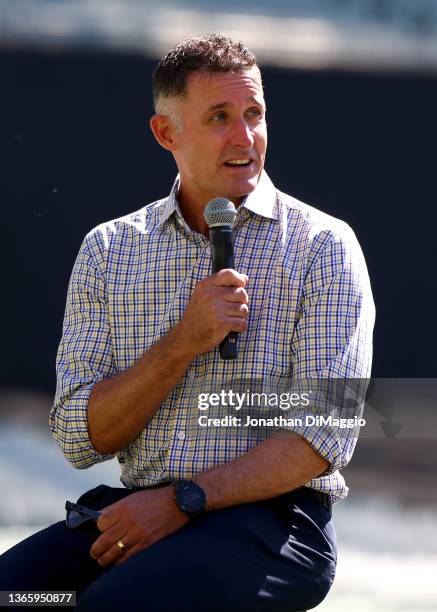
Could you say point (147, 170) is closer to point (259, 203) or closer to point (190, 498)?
point (259, 203)

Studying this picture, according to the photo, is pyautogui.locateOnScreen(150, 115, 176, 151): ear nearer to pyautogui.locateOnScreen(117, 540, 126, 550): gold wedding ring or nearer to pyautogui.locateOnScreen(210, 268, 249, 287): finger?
pyautogui.locateOnScreen(210, 268, 249, 287): finger

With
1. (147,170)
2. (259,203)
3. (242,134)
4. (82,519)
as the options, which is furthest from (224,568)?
(147,170)

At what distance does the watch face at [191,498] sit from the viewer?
2115mm

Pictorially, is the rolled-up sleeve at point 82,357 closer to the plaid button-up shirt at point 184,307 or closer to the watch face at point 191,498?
the plaid button-up shirt at point 184,307

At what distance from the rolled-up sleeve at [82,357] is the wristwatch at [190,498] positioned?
33cm

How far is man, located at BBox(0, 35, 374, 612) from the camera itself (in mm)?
2084

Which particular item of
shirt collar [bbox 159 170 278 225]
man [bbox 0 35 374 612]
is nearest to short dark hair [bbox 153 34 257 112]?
man [bbox 0 35 374 612]

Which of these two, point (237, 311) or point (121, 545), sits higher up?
point (237, 311)

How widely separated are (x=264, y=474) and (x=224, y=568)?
0.21 meters

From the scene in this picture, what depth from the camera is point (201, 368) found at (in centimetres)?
234

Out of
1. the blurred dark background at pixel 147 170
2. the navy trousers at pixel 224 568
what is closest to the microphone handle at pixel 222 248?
the navy trousers at pixel 224 568

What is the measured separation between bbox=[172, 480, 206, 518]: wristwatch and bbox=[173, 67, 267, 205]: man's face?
2.28ft

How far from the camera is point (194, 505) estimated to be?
6.94 feet

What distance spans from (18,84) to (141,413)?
7.14 ft
